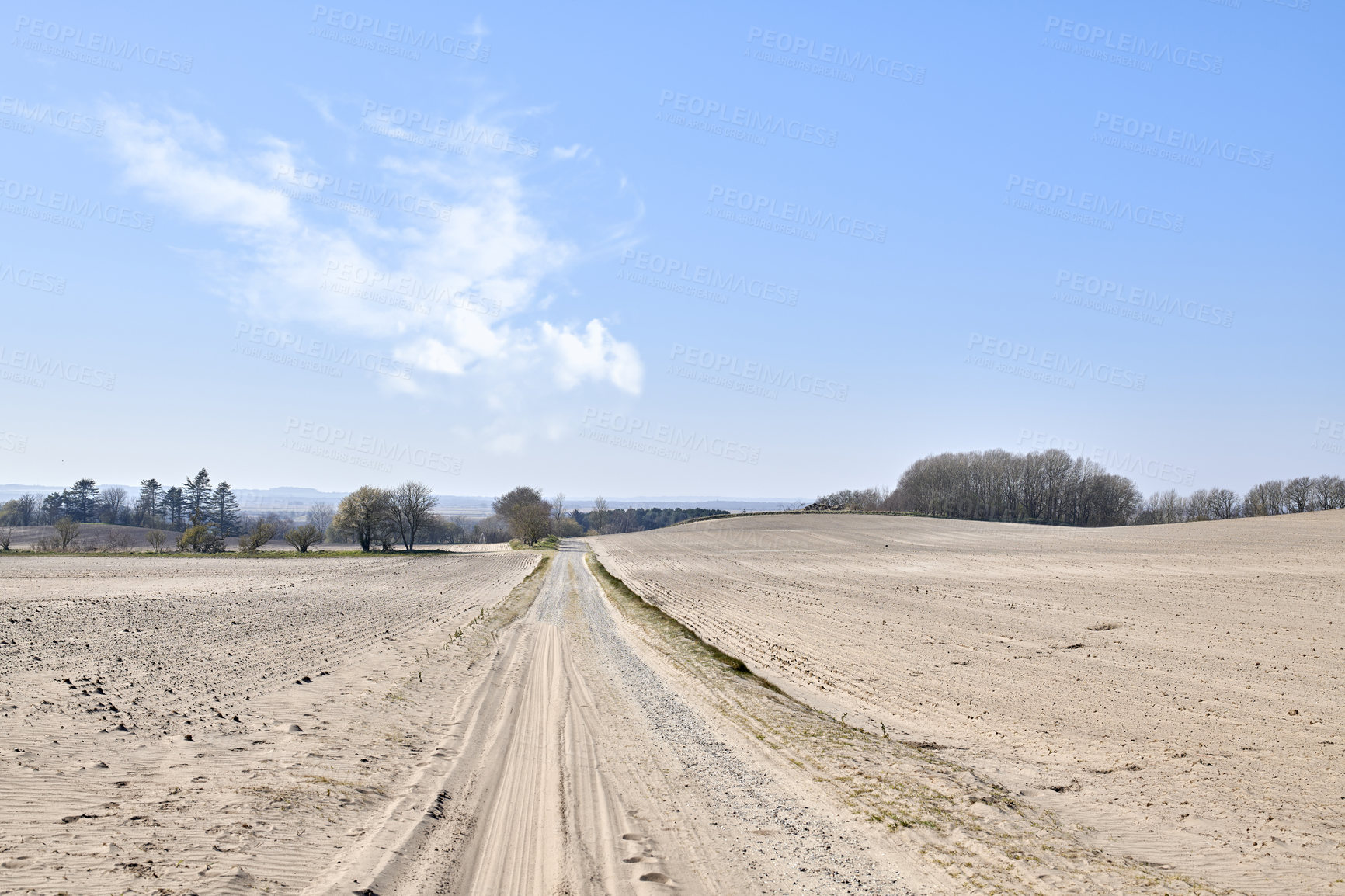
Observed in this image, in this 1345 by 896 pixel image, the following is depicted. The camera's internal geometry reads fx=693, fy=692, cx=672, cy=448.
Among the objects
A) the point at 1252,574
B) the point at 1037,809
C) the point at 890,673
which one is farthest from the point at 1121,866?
the point at 1252,574

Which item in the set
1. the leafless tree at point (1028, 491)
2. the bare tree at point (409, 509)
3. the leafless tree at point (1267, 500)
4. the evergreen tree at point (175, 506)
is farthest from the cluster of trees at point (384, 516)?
the leafless tree at point (1267, 500)

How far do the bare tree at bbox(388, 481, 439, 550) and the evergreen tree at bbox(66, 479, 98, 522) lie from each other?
94072mm

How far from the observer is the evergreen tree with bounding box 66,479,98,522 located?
140875 millimetres

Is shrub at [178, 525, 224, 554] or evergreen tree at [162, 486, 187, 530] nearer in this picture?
shrub at [178, 525, 224, 554]

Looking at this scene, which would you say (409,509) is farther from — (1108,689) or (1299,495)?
(1299,495)

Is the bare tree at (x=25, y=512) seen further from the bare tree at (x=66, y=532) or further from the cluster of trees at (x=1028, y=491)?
the cluster of trees at (x=1028, y=491)

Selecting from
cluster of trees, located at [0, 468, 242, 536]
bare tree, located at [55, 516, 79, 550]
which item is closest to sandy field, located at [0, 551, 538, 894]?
bare tree, located at [55, 516, 79, 550]

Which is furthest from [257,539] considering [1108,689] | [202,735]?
[1108,689]

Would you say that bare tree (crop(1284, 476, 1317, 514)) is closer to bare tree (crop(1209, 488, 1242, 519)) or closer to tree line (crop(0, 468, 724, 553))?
bare tree (crop(1209, 488, 1242, 519))

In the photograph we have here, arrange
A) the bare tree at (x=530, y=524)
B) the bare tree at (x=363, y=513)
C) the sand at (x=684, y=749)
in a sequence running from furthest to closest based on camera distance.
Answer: the bare tree at (x=530, y=524), the bare tree at (x=363, y=513), the sand at (x=684, y=749)

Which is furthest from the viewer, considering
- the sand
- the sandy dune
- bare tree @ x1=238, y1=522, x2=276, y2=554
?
bare tree @ x1=238, y1=522, x2=276, y2=554

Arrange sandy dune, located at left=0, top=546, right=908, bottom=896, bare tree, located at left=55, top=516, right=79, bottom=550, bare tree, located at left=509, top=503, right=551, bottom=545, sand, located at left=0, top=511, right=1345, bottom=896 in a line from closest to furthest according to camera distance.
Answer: sandy dune, located at left=0, top=546, right=908, bottom=896, sand, located at left=0, top=511, right=1345, bottom=896, bare tree, located at left=55, top=516, right=79, bottom=550, bare tree, located at left=509, top=503, right=551, bottom=545

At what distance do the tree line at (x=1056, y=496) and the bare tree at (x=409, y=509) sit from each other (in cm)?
6808

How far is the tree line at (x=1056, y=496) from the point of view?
349ft
